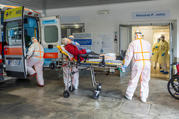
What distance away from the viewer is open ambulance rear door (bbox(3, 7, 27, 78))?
486 cm

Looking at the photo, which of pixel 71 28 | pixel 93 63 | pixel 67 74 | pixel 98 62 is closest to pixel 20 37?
pixel 67 74

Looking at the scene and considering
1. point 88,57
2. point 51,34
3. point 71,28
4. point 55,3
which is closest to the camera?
point 88,57

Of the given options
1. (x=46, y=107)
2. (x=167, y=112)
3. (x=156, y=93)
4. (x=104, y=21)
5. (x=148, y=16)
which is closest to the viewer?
(x=167, y=112)

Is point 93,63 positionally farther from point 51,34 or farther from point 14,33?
point 51,34

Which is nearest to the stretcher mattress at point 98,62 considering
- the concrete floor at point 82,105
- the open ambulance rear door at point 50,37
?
the concrete floor at point 82,105

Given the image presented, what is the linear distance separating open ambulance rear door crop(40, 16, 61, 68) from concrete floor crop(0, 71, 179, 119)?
4.24 ft

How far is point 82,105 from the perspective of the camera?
160 inches

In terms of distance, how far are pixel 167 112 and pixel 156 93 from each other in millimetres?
1327

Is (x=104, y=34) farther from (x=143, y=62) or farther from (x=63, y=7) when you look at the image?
(x=143, y=62)

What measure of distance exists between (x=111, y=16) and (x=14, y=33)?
14.6ft

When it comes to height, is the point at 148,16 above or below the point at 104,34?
above

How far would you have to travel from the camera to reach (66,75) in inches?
196

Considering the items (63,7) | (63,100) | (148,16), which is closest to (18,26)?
(63,100)

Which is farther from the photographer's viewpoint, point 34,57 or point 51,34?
point 51,34
